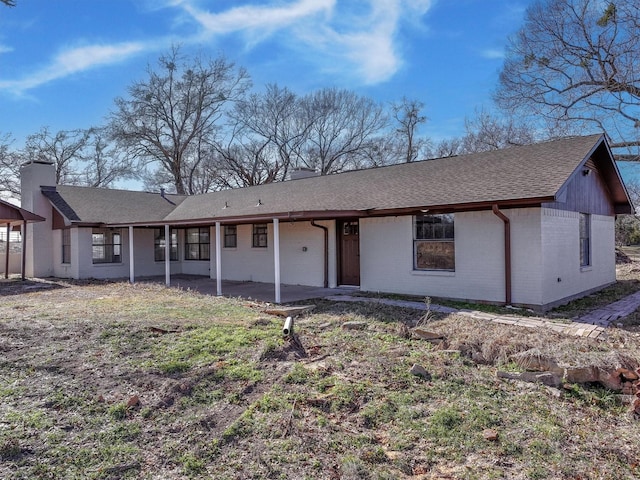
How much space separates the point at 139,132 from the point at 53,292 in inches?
851

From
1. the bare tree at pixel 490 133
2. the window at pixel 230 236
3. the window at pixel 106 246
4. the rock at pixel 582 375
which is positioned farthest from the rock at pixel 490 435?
the bare tree at pixel 490 133

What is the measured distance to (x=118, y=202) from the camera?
63.4 feet

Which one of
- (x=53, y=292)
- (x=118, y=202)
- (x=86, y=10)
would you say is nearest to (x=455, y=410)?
(x=86, y=10)

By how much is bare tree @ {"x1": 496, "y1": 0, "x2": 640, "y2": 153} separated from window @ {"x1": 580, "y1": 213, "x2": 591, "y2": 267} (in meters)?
9.94

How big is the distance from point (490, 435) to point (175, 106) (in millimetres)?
32921

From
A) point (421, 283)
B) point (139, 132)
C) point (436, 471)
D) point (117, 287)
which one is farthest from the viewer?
point (139, 132)

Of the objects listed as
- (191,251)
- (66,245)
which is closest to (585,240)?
(191,251)

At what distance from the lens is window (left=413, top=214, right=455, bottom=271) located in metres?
10.5

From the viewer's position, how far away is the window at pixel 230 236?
53.3 ft

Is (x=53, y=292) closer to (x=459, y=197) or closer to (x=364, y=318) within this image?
(x=364, y=318)

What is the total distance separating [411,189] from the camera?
11.8 metres

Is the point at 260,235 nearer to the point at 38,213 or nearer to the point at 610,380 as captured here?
the point at 38,213

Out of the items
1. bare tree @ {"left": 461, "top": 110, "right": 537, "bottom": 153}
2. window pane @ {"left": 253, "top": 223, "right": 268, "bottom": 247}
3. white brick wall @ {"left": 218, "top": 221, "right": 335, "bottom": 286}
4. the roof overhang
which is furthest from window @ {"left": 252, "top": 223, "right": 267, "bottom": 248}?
bare tree @ {"left": 461, "top": 110, "right": 537, "bottom": 153}

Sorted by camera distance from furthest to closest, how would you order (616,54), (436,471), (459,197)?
1. (616,54)
2. (459,197)
3. (436,471)
